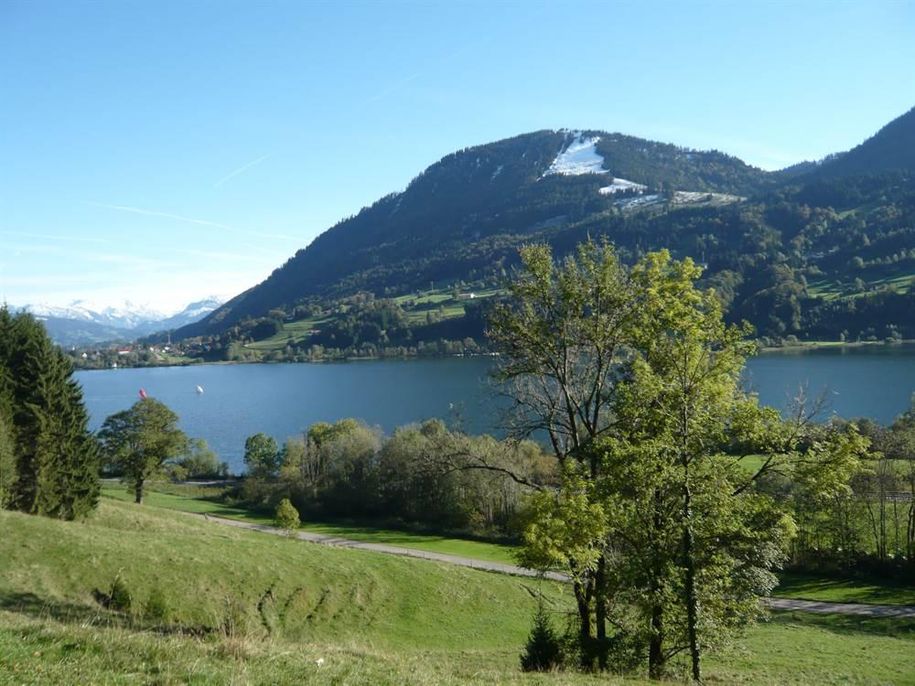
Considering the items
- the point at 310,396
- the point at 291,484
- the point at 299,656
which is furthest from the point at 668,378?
the point at 310,396

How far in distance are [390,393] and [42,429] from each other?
301 ft

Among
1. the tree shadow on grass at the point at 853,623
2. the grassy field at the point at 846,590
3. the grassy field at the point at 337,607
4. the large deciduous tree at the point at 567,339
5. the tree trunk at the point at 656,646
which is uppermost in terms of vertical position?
the large deciduous tree at the point at 567,339

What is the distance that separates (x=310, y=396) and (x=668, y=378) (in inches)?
4823

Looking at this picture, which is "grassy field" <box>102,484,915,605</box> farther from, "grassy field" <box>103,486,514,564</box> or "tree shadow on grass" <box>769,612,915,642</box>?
"tree shadow on grass" <box>769,612,915,642</box>

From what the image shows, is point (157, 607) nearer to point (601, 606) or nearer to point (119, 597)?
point (119, 597)

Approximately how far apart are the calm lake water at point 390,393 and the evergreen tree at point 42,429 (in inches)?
1504

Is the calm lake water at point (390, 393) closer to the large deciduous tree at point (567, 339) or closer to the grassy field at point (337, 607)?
the grassy field at point (337, 607)

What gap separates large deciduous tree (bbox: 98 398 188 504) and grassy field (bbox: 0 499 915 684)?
18147 mm

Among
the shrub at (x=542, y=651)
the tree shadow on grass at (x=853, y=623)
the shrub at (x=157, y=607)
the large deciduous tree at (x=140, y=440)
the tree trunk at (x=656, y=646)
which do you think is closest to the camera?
the tree trunk at (x=656, y=646)

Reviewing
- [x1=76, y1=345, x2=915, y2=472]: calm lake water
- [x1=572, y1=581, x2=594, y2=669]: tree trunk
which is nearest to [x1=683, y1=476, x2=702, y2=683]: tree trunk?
[x1=572, y1=581, x2=594, y2=669]: tree trunk

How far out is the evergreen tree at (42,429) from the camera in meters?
27.8

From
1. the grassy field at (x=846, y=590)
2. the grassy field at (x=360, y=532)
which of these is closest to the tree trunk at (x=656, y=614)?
the grassy field at (x=846, y=590)

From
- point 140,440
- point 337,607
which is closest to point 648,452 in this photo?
point 337,607

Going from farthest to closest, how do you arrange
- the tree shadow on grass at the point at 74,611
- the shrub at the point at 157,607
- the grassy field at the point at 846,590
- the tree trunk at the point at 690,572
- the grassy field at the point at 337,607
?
1. the grassy field at the point at 846,590
2. the shrub at the point at 157,607
3. the tree shadow on grass at the point at 74,611
4. the grassy field at the point at 337,607
5. the tree trunk at the point at 690,572
